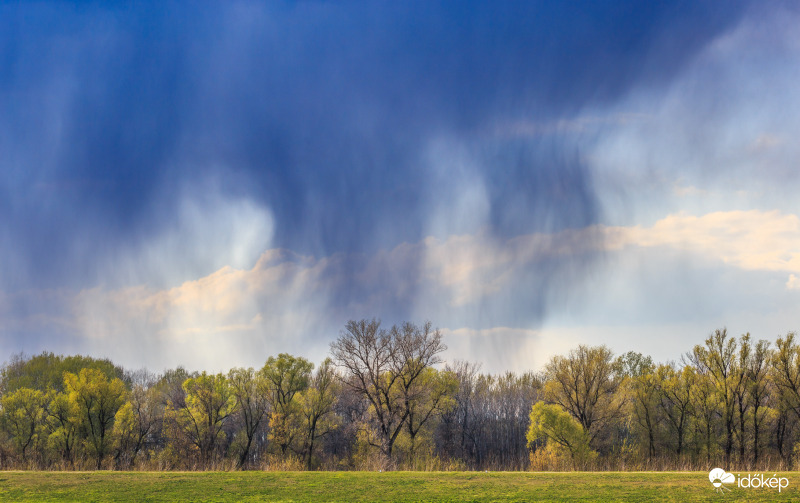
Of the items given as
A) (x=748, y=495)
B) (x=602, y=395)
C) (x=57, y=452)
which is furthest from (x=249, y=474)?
(x=602, y=395)

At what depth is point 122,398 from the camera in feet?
213

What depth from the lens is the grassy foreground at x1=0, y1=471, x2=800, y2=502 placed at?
25.9m

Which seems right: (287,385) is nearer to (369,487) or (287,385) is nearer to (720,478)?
(369,487)

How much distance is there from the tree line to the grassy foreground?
2367 cm

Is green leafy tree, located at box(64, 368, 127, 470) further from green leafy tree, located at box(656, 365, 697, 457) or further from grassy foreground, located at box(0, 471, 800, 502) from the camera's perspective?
green leafy tree, located at box(656, 365, 697, 457)

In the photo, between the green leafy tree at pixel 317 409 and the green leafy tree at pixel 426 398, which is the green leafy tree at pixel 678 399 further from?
the green leafy tree at pixel 317 409

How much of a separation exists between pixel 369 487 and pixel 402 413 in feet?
122

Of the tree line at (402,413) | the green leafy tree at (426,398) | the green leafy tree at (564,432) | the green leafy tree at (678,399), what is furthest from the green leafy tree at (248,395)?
the green leafy tree at (678,399)

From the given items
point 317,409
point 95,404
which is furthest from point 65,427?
point 317,409

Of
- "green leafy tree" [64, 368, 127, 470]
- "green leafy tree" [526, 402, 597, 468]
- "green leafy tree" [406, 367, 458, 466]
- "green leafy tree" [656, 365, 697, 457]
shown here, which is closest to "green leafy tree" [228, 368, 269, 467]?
"green leafy tree" [64, 368, 127, 470]

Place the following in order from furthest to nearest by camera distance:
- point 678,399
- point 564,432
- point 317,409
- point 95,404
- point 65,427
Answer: point 317,409 < point 678,399 < point 95,404 < point 65,427 < point 564,432

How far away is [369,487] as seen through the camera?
29422mm

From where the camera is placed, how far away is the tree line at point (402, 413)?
60125 mm

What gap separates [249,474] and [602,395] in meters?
45.9
